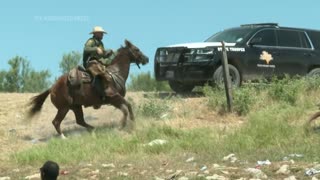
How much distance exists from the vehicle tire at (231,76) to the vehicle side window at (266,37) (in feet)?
3.60

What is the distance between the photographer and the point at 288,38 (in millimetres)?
19672

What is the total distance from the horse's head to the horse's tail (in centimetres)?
220

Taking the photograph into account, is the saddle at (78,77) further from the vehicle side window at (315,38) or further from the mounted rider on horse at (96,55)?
the vehicle side window at (315,38)

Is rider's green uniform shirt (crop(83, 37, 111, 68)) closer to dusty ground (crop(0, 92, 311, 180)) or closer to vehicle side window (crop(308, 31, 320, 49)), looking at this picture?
dusty ground (crop(0, 92, 311, 180))

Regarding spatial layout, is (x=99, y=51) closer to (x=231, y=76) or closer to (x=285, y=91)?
(x=231, y=76)

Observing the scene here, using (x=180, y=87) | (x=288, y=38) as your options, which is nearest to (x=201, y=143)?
(x=180, y=87)

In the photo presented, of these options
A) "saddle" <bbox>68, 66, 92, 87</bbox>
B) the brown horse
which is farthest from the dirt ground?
"saddle" <bbox>68, 66, 92, 87</bbox>

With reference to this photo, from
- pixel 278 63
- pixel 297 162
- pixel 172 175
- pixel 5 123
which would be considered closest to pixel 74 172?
pixel 172 175

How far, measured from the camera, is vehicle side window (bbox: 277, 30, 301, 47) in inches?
764

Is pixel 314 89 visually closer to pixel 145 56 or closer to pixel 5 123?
pixel 145 56

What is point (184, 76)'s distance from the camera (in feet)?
59.4

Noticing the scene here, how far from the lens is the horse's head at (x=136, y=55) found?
16047mm

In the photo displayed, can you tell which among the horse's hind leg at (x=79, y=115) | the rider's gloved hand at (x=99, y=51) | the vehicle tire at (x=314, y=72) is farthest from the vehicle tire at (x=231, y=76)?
the horse's hind leg at (x=79, y=115)

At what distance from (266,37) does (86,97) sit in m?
6.26
